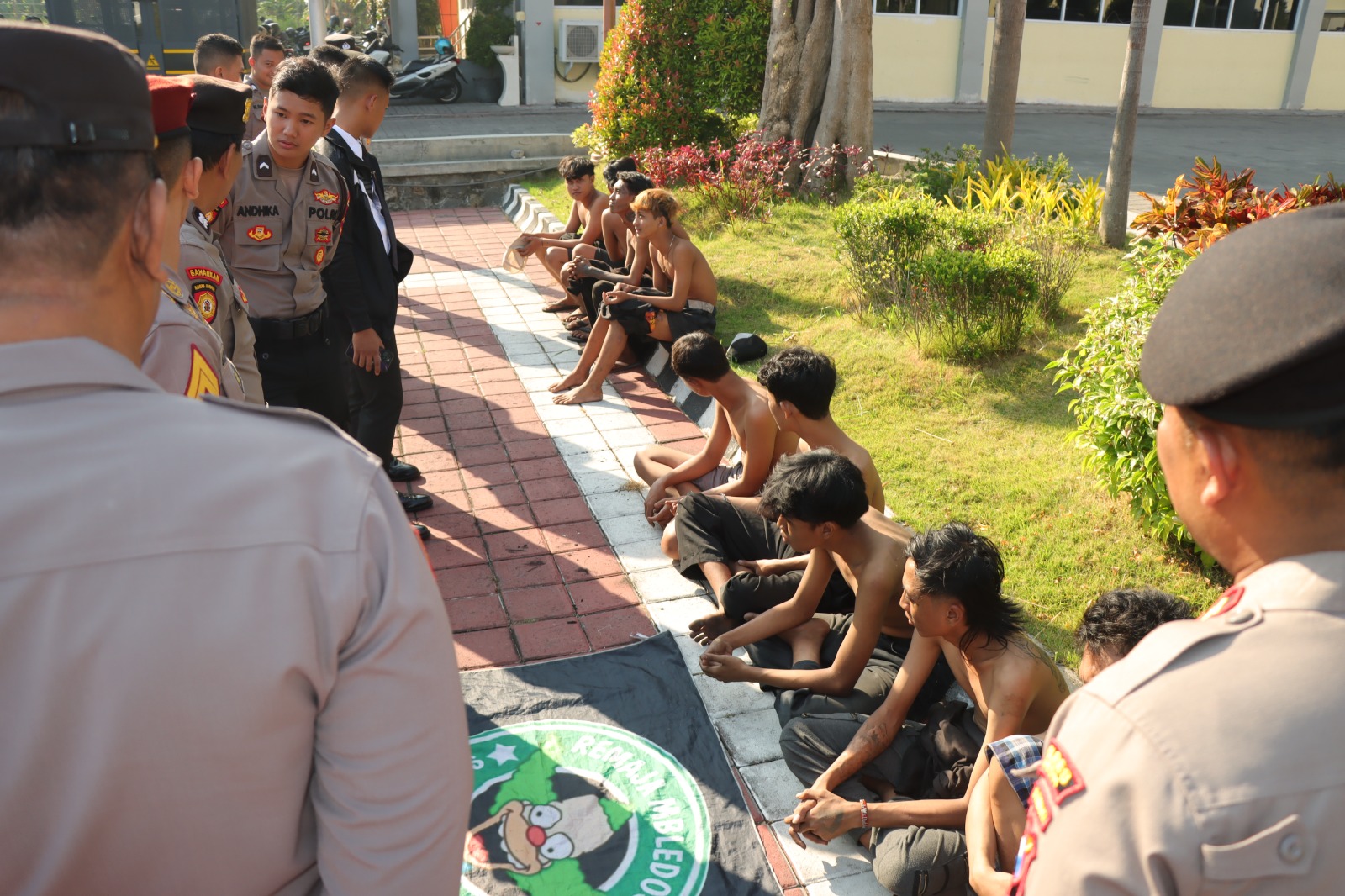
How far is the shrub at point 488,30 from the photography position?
66.1 ft

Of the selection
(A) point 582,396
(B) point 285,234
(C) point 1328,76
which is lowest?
(A) point 582,396

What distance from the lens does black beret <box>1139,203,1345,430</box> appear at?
95 cm

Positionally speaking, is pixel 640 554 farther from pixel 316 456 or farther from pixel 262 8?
pixel 262 8

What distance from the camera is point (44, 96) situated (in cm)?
98

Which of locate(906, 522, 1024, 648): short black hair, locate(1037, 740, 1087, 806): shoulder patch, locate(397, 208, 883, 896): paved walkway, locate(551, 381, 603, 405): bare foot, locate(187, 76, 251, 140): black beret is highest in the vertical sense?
locate(187, 76, 251, 140): black beret

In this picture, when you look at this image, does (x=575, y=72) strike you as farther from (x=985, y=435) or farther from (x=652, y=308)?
(x=985, y=435)

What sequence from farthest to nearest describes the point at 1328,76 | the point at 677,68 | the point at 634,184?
the point at 1328,76 → the point at 677,68 → the point at 634,184

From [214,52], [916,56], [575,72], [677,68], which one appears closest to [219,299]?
[214,52]

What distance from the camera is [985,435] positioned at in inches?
202

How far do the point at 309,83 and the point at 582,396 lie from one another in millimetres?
2648

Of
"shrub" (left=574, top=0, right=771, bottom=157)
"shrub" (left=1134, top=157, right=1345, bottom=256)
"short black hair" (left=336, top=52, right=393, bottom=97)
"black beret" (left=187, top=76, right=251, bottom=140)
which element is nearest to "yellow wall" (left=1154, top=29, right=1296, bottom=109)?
"shrub" (left=574, top=0, right=771, bottom=157)

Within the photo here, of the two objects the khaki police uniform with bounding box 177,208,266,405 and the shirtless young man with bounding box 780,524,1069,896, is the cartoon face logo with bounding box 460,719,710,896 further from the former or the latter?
the khaki police uniform with bounding box 177,208,266,405

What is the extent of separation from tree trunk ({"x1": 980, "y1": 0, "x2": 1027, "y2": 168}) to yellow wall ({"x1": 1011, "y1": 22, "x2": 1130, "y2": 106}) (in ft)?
39.8

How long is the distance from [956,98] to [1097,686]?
21.1 metres
